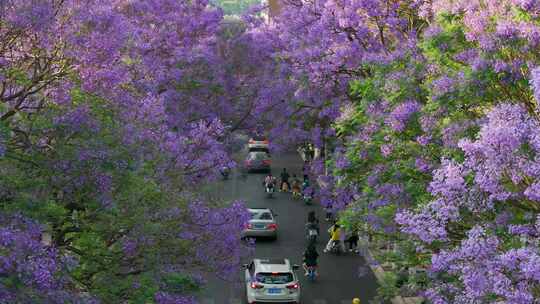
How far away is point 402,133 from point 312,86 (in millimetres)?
11572

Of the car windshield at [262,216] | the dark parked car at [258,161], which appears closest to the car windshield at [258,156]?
the dark parked car at [258,161]

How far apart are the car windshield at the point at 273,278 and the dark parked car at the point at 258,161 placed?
103ft

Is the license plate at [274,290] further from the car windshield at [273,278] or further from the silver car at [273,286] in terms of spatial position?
the car windshield at [273,278]

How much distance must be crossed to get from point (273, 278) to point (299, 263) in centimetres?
665

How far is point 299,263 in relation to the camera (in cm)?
3272

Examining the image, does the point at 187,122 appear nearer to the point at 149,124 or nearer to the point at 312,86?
the point at 312,86

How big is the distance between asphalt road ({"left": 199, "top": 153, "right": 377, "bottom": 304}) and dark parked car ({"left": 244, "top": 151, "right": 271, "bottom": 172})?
6.76 metres

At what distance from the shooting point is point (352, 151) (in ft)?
68.3

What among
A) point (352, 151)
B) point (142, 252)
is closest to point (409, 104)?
point (352, 151)

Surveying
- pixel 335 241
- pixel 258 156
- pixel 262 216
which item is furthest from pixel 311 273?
pixel 258 156

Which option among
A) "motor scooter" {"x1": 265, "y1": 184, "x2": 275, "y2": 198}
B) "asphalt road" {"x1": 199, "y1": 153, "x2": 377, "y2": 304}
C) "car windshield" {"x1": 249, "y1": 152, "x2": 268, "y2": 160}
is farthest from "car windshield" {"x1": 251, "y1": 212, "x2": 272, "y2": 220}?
"car windshield" {"x1": 249, "y1": 152, "x2": 268, "y2": 160}

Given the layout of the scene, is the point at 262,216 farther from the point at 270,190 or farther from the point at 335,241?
the point at 270,190

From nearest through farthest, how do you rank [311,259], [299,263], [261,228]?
[311,259]
[299,263]
[261,228]

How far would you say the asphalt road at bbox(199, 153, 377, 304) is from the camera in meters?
27.4
